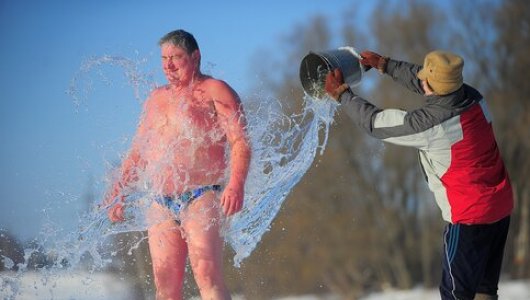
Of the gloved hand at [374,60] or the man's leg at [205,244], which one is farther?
the gloved hand at [374,60]

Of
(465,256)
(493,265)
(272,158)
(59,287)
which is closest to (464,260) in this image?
(465,256)

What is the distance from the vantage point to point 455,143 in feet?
10.6

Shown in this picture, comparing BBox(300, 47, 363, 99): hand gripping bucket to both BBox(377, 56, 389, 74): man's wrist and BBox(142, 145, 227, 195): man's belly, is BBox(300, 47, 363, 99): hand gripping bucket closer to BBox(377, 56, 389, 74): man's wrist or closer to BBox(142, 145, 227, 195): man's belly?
BBox(377, 56, 389, 74): man's wrist

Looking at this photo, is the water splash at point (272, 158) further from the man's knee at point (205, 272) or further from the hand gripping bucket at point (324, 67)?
the man's knee at point (205, 272)

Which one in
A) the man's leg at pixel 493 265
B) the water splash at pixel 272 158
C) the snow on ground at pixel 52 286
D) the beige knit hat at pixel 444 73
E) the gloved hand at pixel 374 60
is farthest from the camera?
the snow on ground at pixel 52 286

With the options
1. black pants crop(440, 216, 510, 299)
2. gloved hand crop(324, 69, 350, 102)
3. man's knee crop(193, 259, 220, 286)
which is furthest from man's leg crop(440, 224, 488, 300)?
man's knee crop(193, 259, 220, 286)

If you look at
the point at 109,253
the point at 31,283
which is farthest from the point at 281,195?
the point at 31,283

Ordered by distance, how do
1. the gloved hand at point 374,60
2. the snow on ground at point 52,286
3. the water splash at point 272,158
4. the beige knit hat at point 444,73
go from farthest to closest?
1. the snow on ground at point 52,286
2. the water splash at point 272,158
3. the gloved hand at point 374,60
4. the beige knit hat at point 444,73

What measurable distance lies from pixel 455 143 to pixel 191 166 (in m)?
1.21

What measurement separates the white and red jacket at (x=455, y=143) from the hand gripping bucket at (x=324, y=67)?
0.25 meters

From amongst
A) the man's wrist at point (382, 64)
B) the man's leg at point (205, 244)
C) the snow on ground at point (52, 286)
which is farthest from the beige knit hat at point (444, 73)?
the snow on ground at point (52, 286)

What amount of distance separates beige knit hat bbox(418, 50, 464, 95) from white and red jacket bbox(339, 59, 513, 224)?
4 centimetres

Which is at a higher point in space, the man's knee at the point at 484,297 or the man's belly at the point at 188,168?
the man's belly at the point at 188,168

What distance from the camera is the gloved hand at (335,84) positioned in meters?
3.37
